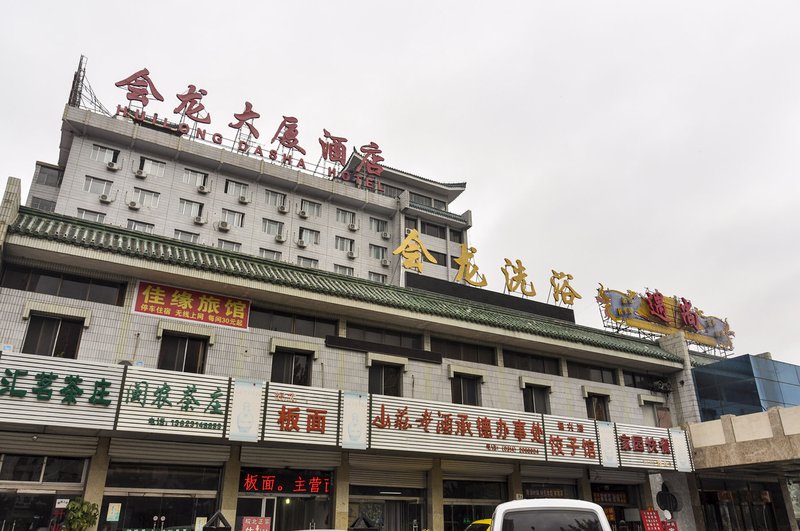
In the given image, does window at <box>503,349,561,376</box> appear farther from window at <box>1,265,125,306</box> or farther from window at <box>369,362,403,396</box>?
window at <box>1,265,125,306</box>

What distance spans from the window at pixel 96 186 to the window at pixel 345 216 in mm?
18732

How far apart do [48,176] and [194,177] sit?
10.7 m

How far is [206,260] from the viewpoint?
19656mm

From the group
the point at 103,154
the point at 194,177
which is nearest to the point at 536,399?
the point at 194,177

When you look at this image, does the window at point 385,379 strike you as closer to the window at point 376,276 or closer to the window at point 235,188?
the window at point 235,188

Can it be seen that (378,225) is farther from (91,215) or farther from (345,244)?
(91,215)

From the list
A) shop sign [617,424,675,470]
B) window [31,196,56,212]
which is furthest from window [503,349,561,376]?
window [31,196,56,212]

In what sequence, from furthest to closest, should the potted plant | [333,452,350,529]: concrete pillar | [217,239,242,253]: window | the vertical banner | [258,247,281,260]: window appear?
[258,247,281,260]: window < [217,239,242,253]: window < [333,452,350,529]: concrete pillar < the vertical banner < the potted plant

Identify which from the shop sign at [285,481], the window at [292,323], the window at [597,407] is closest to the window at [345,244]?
the window at [597,407]

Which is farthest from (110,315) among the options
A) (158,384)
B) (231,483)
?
(231,483)

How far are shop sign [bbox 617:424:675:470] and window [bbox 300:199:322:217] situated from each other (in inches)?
1321

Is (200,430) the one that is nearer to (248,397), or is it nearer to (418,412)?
(248,397)

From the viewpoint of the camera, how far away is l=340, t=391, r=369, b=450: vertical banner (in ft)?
60.0

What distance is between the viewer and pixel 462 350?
24.1 m
